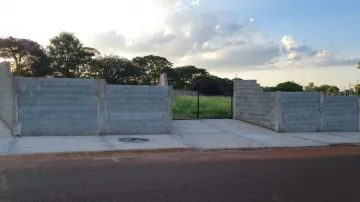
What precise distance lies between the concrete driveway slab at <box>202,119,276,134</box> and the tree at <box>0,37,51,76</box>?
25.9m

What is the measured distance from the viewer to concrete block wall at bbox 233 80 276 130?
52.5 ft

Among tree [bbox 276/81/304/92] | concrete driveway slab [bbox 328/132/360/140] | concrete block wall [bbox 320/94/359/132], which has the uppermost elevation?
tree [bbox 276/81/304/92]

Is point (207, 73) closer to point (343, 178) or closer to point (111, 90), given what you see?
point (111, 90)

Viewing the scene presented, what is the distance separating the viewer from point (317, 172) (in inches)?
326

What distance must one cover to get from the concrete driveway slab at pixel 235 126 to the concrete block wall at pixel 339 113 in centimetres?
282

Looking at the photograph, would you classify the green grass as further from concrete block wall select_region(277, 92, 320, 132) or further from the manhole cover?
the manhole cover

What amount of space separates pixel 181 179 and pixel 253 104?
A: 1047cm

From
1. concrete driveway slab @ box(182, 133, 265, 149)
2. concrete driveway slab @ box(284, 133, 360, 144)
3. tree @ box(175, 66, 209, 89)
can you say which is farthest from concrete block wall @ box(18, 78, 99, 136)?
tree @ box(175, 66, 209, 89)

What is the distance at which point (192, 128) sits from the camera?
50.0ft

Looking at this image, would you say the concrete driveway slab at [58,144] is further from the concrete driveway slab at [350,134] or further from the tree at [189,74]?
the tree at [189,74]

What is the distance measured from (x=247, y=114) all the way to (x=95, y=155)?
9447 millimetres

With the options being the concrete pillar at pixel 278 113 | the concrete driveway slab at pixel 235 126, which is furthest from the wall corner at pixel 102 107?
the concrete pillar at pixel 278 113

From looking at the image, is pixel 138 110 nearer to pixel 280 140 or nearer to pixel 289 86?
pixel 280 140

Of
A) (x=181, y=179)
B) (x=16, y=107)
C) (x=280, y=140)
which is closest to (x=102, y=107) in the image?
(x=16, y=107)
